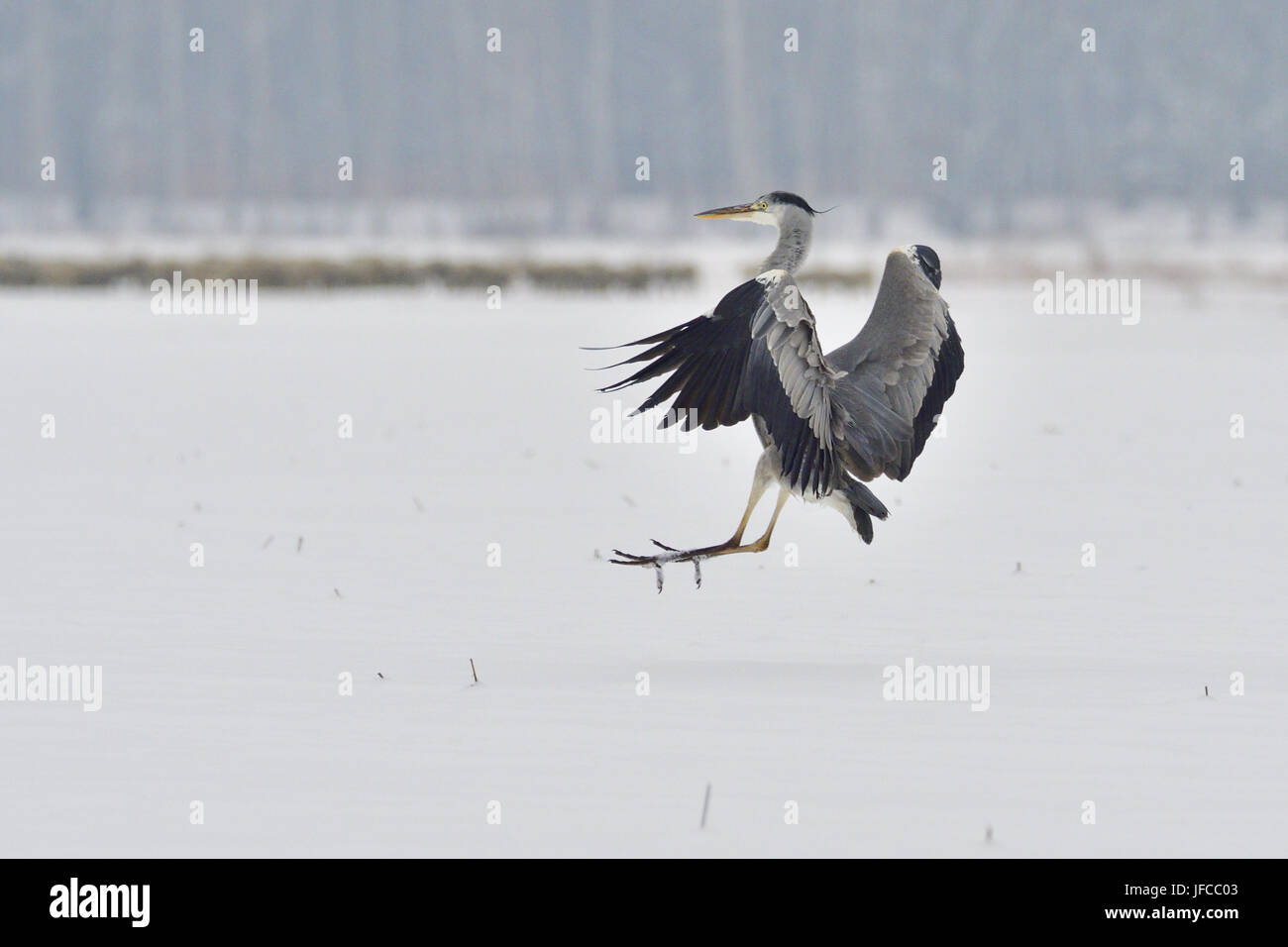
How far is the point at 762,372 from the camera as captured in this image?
6820 mm

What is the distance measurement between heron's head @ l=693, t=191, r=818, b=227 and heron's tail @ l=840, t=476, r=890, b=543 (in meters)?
1.00

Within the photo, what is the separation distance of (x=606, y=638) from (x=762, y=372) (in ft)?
4.35

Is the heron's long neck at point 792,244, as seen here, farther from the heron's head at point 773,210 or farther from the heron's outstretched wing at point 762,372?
the heron's outstretched wing at point 762,372

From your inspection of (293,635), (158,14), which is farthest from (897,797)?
(158,14)

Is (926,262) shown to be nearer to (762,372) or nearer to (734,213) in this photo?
(734,213)

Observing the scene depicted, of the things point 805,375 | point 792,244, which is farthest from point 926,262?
point 805,375

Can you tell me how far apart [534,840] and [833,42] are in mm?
75001

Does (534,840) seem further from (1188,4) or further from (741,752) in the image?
(1188,4)

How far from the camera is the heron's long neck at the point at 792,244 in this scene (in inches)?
284

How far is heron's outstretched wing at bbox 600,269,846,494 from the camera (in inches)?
265

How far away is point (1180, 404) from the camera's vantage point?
54.6 feet

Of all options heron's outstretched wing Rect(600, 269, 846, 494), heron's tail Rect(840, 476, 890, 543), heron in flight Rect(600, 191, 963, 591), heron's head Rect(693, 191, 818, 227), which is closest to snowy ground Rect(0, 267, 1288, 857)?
heron's tail Rect(840, 476, 890, 543)

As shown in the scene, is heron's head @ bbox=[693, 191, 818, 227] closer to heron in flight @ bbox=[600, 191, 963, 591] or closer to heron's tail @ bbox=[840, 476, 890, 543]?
heron in flight @ bbox=[600, 191, 963, 591]
